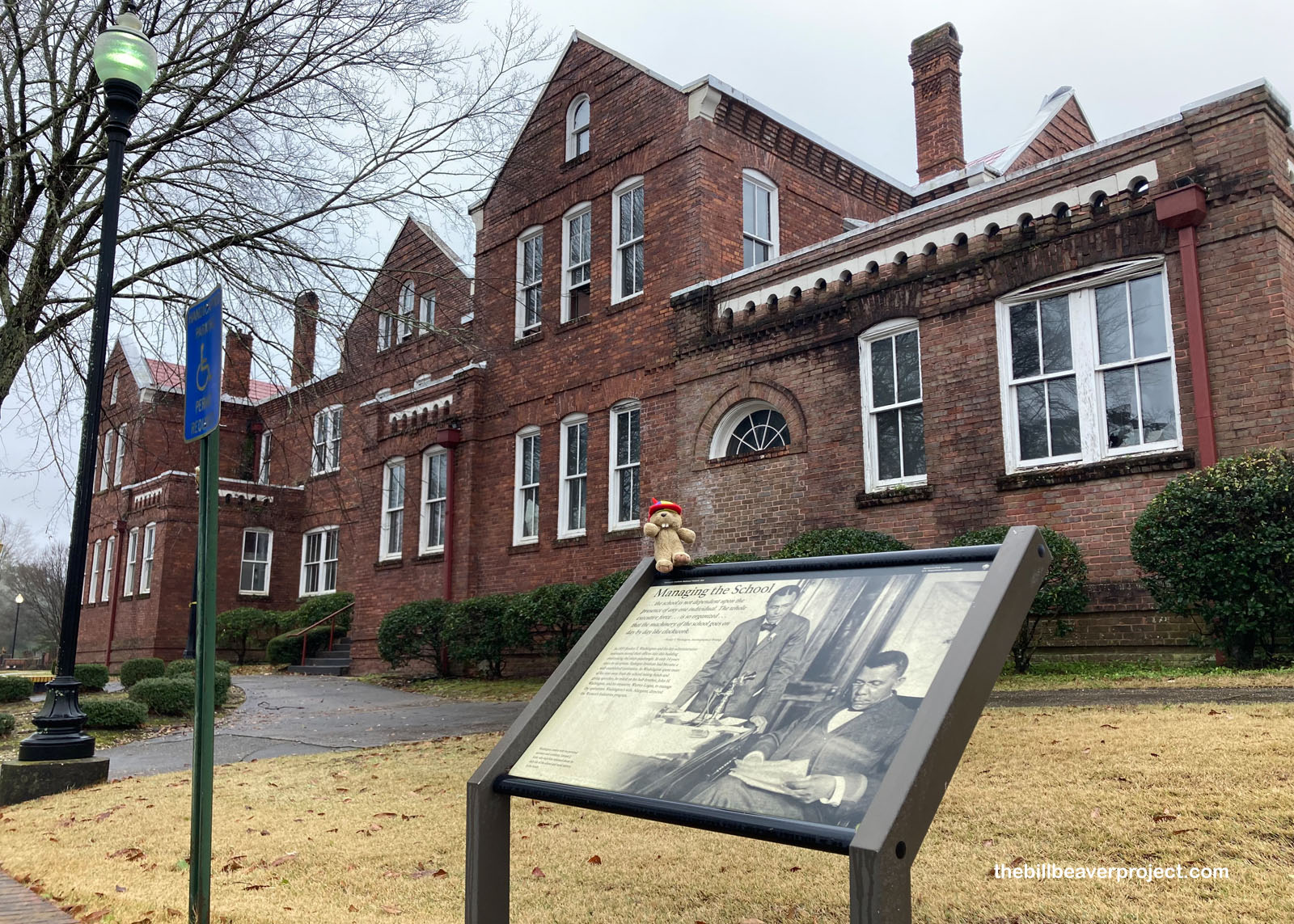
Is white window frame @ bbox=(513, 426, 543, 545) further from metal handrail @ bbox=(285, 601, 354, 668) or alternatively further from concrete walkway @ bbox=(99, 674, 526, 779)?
metal handrail @ bbox=(285, 601, 354, 668)

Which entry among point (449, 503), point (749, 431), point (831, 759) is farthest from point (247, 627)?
point (831, 759)

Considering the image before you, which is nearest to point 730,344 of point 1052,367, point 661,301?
point 661,301

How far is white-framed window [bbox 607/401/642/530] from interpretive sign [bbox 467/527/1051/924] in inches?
514

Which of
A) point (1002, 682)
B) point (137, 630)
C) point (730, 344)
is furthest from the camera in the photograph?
point (137, 630)

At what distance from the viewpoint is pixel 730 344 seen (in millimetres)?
15422

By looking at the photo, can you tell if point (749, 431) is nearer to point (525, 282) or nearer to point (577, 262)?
point (577, 262)

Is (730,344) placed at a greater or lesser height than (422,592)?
greater


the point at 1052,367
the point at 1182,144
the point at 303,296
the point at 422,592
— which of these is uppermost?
the point at 1182,144

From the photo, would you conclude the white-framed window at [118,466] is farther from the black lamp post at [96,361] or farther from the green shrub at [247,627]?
the black lamp post at [96,361]

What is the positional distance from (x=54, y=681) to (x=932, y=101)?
63.8 feet

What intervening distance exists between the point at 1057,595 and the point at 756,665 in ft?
28.7

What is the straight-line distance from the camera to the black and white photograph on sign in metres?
2.78

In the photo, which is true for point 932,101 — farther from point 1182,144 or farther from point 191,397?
point 191,397

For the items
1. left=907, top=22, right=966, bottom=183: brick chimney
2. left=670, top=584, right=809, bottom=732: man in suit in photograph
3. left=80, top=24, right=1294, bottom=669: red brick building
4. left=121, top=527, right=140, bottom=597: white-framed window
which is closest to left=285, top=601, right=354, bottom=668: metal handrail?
left=80, top=24, right=1294, bottom=669: red brick building
